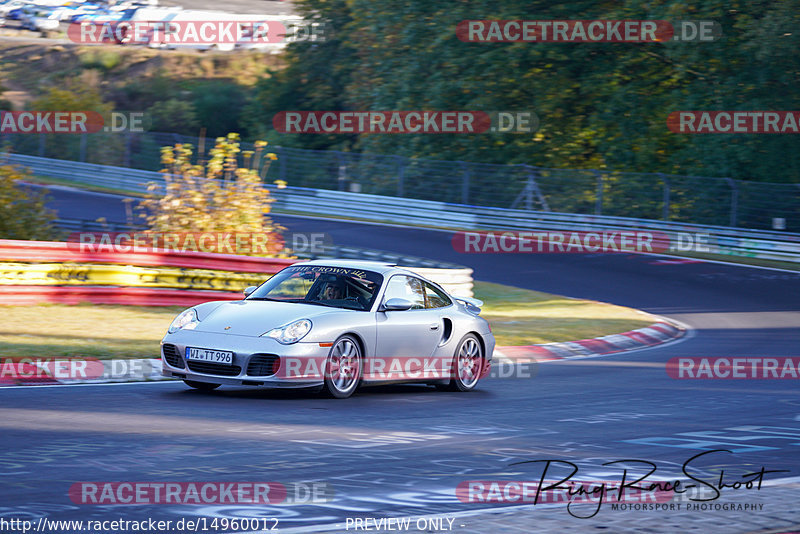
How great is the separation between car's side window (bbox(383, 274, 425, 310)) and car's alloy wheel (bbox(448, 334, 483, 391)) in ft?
2.34

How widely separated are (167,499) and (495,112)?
1379 inches

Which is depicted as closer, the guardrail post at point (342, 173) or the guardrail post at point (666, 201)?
the guardrail post at point (666, 201)

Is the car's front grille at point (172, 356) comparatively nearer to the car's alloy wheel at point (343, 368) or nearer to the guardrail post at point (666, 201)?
the car's alloy wheel at point (343, 368)

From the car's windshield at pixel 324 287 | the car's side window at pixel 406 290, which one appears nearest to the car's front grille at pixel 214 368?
the car's windshield at pixel 324 287

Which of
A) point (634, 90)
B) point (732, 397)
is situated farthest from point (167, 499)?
point (634, 90)

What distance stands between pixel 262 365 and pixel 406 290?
88.8 inches

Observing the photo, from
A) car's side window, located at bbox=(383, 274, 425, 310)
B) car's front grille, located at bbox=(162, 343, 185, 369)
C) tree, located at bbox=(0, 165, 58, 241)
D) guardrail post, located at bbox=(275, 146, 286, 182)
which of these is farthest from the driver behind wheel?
guardrail post, located at bbox=(275, 146, 286, 182)

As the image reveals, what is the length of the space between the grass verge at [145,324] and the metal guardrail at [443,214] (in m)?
10.8

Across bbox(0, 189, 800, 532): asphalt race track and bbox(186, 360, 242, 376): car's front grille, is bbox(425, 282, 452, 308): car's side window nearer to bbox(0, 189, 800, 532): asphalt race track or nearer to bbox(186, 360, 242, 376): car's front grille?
bbox(0, 189, 800, 532): asphalt race track

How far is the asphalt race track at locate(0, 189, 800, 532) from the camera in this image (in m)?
6.12

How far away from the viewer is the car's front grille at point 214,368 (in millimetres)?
10211

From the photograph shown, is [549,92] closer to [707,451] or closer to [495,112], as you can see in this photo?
[495,112]

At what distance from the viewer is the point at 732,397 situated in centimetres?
1223

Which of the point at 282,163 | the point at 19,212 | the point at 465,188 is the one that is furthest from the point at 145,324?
the point at 282,163
